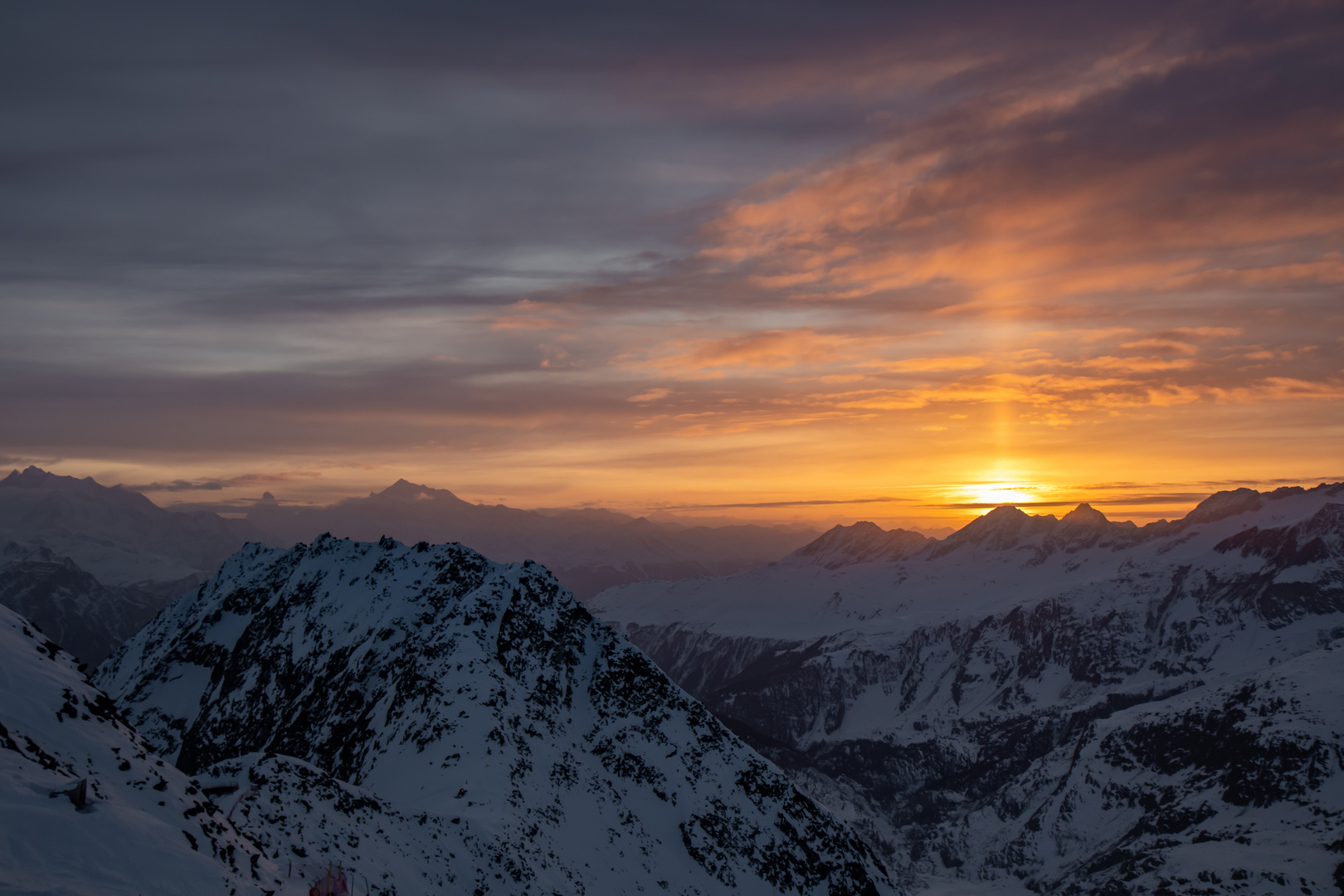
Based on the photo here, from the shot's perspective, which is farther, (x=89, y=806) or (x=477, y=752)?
(x=477, y=752)

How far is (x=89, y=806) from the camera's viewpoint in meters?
30.4

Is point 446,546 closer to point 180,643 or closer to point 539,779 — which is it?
point 539,779

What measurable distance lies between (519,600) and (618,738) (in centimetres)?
3119

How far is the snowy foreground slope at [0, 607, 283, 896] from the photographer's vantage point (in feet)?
90.7

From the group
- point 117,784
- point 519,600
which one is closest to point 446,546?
point 519,600

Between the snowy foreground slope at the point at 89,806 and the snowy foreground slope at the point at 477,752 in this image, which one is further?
the snowy foreground slope at the point at 477,752

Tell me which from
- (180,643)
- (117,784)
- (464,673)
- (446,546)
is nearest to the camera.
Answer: (117,784)

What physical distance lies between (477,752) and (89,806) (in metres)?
71.9

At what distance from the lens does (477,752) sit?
322 ft

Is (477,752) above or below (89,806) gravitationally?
below

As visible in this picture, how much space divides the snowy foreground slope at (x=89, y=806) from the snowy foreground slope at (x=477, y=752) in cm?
1696

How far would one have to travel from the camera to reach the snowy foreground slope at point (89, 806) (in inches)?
1089

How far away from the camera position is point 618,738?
11988 centimetres

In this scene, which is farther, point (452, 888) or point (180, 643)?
point (180, 643)
